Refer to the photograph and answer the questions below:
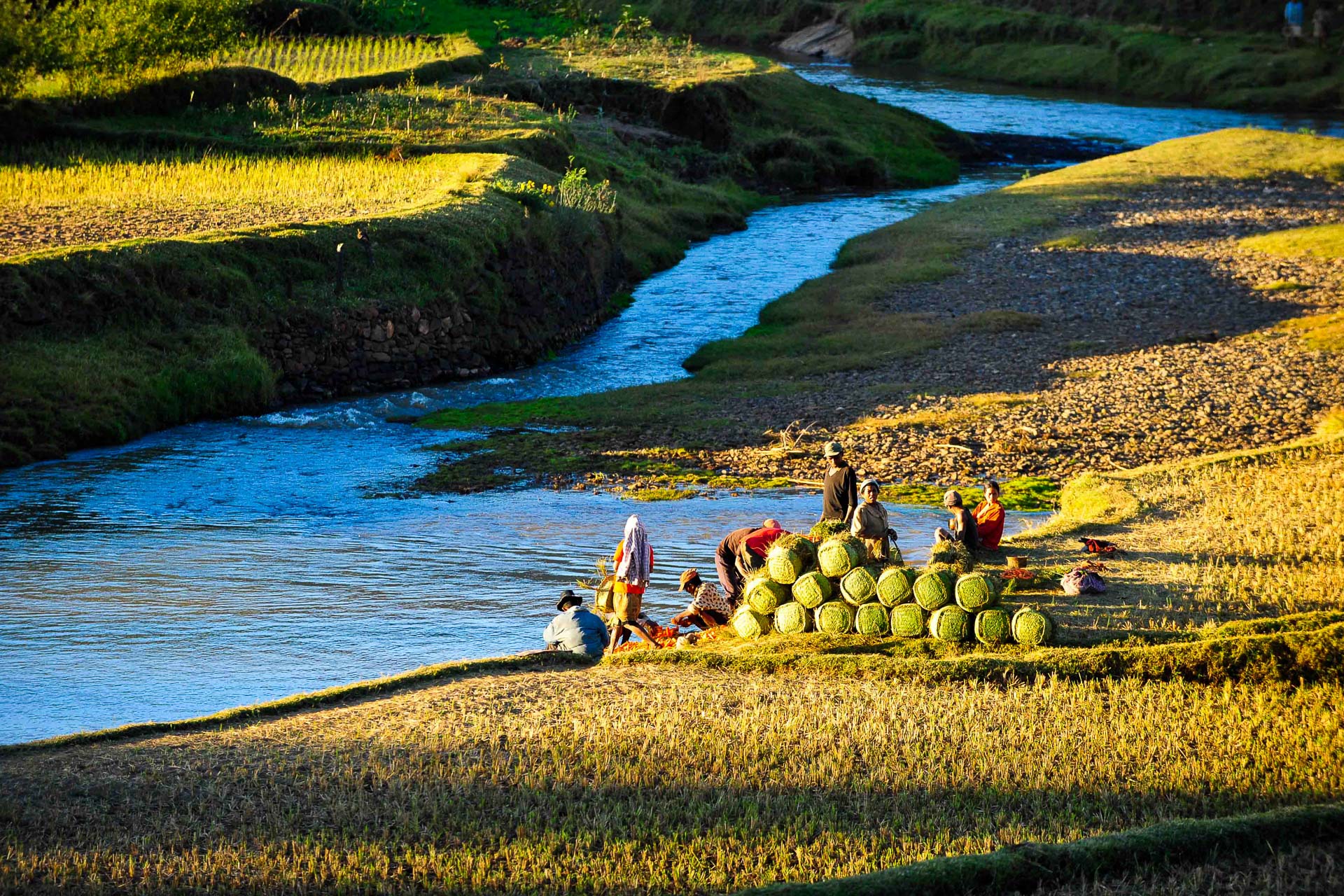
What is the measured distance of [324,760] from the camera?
1101 cm

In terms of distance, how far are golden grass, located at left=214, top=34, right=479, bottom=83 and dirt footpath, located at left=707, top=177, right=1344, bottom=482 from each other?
85.4ft

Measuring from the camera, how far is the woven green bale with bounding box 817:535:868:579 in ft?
47.2

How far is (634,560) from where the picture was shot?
49.4ft

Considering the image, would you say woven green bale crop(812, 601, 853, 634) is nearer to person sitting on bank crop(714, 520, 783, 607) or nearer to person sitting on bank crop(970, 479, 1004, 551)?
person sitting on bank crop(714, 520, 783, 607)

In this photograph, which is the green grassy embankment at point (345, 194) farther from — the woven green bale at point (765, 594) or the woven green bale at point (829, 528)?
the woven green bale at point (829, 528)

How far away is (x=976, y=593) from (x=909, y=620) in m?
0.77

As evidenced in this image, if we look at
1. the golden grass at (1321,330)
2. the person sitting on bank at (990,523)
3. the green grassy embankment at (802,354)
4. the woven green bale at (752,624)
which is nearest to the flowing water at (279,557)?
the person sitting on bank at (990,523)

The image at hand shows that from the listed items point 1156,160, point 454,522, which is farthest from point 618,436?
point 1156,160

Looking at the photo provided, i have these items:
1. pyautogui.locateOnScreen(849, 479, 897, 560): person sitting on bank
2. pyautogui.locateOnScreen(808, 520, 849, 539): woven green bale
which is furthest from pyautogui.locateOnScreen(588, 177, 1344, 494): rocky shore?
pyautogui.locateOnScreen(849, 479, 897, 560): person sitting on bank

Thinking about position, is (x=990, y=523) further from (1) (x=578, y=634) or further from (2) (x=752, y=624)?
(1) (x=578, y=634)

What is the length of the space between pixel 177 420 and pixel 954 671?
17337 millimetres

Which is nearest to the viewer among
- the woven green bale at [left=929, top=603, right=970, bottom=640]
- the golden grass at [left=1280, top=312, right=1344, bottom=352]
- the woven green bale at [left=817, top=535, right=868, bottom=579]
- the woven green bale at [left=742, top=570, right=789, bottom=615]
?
the woven green bale at [left=929, top=603, right=970, bottom=640]

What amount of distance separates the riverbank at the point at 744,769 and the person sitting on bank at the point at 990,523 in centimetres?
220

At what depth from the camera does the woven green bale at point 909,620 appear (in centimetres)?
1423
